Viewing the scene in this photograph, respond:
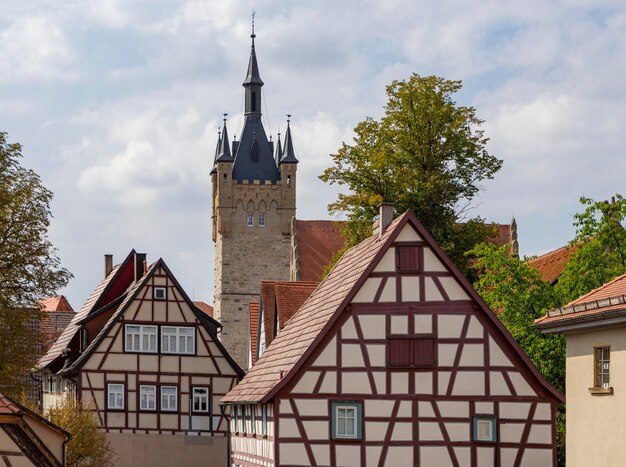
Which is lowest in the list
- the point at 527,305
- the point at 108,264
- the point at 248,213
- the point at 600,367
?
the point at 600,367

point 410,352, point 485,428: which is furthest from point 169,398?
point 485,428

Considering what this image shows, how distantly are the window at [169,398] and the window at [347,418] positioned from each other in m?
18.3

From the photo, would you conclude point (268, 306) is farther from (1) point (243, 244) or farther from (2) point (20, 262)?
(1) point (243, 244)

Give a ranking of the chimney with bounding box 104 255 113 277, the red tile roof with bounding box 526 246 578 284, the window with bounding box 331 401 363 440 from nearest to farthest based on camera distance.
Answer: the window with bounding box 331 401 363 440 < the red tile roof with bounding box 526 246 578 284 < the chimney with bounding box 104 255 113 277

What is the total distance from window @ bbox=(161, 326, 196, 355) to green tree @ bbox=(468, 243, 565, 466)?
12962 millimetres

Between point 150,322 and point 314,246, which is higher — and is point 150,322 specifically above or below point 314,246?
below

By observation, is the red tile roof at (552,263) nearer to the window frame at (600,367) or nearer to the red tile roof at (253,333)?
the red tile roof at (253,333)

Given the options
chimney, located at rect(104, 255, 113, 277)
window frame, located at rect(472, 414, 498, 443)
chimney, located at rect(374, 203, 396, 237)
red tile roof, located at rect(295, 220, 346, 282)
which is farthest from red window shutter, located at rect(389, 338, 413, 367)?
red tile roof, located at rect(295, 220, 346, 282)

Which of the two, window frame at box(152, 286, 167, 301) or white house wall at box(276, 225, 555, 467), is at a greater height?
window frame at box(152, 286, 167, 301)

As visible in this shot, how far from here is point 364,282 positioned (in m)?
32.7

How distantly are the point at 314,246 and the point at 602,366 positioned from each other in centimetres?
6966

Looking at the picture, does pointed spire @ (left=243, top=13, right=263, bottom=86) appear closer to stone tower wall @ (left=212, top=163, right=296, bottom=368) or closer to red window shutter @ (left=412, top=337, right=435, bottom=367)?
stone tower wall @ (left=212, top=163, right=296, bottom=368)

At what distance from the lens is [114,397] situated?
162 feet

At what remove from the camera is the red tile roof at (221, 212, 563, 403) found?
106 ft
